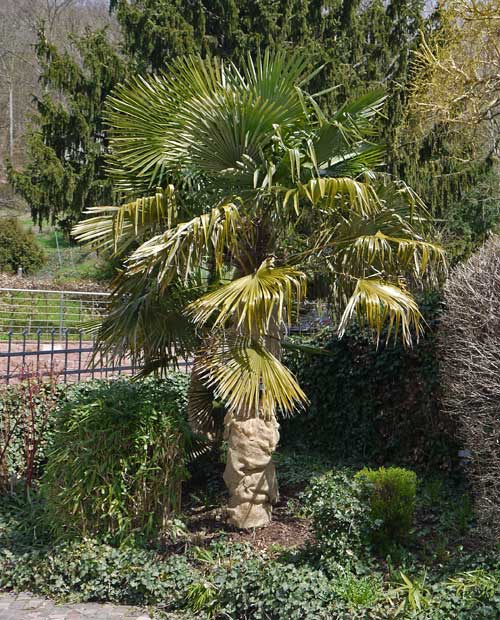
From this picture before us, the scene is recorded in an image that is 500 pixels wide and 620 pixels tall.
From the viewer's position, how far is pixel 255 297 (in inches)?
198

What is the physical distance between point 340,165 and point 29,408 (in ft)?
12.6

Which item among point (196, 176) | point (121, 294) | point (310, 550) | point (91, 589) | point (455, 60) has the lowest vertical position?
point (91, 589)

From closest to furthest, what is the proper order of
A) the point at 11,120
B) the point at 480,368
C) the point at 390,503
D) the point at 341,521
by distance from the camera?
the point at 341,521, the point at 480,368, the point at 390,503, the point at 11,120

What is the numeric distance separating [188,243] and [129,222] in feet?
2.96

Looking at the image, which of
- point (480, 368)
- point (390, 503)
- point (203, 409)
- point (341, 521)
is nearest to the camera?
point (341, 521)

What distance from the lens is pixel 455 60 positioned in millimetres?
7957

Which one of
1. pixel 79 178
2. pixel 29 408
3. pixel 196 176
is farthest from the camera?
pixel 79 178

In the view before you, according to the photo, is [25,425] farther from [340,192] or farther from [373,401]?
[340,192]

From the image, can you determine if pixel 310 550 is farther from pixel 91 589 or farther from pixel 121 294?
pixel 121 294

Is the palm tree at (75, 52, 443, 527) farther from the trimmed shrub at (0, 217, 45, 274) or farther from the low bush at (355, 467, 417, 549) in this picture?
the trimmed shrub at (0, 217, 45, 274)

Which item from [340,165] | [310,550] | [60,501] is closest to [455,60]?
[340,165]

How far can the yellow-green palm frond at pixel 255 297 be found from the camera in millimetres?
4992

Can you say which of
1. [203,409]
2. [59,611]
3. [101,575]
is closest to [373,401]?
[203,409]

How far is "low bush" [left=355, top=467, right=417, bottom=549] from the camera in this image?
514 cm
